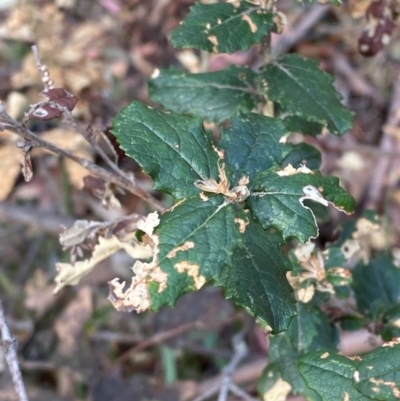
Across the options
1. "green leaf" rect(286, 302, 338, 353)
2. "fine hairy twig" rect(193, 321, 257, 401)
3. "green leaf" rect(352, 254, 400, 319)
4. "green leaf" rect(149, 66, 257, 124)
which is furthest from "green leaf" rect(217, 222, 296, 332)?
"fine hairy twig" rect(193, 321, 257, 401)

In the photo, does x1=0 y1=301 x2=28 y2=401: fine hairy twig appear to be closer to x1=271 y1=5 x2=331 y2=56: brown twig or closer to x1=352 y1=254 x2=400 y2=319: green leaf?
x1=352 y1=254 x2=400 y2=319: green leaf

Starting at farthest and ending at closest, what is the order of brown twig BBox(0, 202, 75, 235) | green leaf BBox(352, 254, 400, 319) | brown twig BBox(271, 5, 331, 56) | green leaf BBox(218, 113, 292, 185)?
brown twig BBox(271, 5, 331, 56)
brown twig BBox(0, 202, 75, 235)
green leaf BBox(352, 254, 400, 319)
green leaf BBox(218, 113, 292, 185)

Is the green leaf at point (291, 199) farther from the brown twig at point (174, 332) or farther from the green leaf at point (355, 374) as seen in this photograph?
the brown twig at point (174, 332)

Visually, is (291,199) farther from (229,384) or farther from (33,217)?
(33,217)

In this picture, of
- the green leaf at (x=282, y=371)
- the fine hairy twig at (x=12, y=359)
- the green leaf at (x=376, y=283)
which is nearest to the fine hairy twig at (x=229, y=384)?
the green leaf at (x=282, y=371)

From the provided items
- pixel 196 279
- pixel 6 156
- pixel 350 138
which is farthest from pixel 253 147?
pixel 350 138

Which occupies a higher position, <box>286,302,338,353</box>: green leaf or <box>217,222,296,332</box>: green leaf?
<box>217,222,296,332</box>: green leaf
